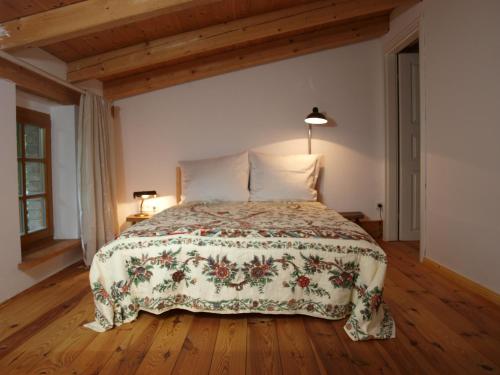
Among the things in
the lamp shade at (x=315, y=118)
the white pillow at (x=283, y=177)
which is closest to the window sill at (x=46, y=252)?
the white pillow at (x=283, y=177)

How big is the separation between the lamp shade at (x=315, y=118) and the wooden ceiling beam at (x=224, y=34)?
2.71ft

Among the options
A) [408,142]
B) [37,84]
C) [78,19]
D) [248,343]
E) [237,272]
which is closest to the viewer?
[248,343]

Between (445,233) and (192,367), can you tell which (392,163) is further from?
(192,367)

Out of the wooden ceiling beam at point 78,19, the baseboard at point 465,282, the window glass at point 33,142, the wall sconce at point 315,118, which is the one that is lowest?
the baseboard at point 465,282

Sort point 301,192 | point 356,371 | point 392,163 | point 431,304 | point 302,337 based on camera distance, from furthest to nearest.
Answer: point 392,163 → point 301,192 → point 431,304 → point 302,337 → point 356,371

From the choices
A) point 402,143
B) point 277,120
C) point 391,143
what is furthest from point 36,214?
point 402,143

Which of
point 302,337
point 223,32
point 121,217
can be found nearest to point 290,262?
point 302,337

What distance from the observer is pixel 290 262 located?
64.1 inches

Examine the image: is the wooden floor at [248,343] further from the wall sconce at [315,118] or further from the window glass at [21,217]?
the wall sconce at [315,118]

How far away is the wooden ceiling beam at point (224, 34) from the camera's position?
2.69 metres

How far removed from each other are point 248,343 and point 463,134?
6.72ft

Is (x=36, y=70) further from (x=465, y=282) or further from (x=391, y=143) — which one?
(x=465, y=282)

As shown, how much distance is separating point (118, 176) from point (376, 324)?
10.0 feet

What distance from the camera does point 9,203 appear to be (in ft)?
6.91
